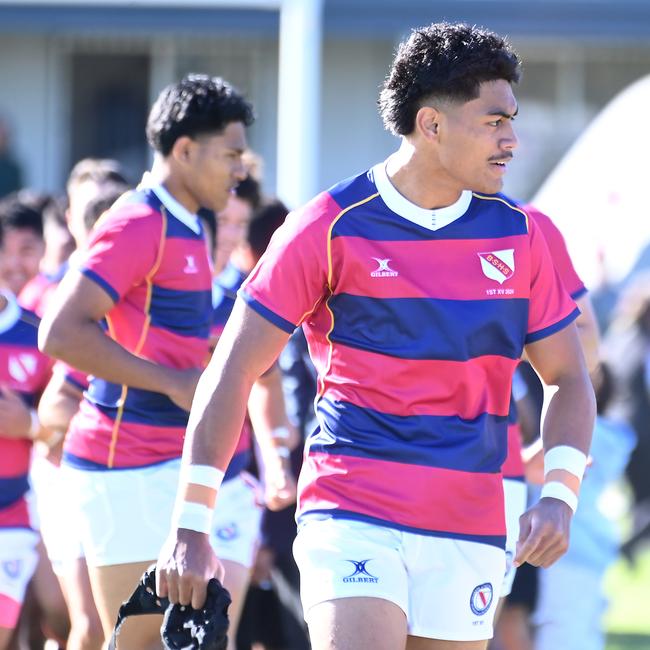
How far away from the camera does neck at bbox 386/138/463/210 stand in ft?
12.6

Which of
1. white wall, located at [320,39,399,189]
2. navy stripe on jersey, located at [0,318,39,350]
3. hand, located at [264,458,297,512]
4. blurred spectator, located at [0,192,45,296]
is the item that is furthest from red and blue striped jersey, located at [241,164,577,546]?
white wall, located at [320,39,399,189]

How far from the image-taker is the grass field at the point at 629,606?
8445mm

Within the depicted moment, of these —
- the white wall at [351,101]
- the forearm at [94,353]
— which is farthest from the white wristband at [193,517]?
the white wall at [351,101]

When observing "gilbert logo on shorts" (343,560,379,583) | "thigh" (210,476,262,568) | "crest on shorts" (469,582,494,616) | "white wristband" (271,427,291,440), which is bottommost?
"thigh" (210,476,262,568)

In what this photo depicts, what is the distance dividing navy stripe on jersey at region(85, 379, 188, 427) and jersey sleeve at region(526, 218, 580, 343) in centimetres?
149

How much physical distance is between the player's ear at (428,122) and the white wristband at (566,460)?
85 centimetres

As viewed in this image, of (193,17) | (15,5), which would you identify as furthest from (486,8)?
(15,5)

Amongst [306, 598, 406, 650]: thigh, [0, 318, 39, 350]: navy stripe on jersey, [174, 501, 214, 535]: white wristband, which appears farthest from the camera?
[0, 318, 39, 350]: navy stripe on jersey

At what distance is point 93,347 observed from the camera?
15.5 ft

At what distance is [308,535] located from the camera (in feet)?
12.3

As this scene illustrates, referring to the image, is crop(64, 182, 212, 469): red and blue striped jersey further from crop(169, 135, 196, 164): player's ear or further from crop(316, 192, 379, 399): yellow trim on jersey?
crop(316, 192, 379, 399): yellow trim on jersey

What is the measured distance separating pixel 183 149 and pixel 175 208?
27 centimetres

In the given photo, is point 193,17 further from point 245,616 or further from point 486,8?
point 245,616

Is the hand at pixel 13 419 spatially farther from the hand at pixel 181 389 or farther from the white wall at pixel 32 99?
the white wall at pixel 32 99
